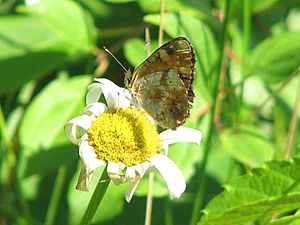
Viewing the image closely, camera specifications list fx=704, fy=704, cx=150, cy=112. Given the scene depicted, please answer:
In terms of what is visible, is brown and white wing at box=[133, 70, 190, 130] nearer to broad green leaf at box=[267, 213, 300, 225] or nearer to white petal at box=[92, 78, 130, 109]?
white petal at box=[92, 78, 130, 109]

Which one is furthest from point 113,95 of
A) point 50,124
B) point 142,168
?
point 50,124

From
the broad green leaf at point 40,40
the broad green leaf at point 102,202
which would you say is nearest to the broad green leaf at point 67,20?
the broad green leaf at point 40,40

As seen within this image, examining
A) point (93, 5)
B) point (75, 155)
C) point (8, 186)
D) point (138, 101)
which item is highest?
point (138, 101)

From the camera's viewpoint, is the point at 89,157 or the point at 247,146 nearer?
the point at 89,157

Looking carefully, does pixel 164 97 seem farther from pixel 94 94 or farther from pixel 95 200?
pixel 95 200

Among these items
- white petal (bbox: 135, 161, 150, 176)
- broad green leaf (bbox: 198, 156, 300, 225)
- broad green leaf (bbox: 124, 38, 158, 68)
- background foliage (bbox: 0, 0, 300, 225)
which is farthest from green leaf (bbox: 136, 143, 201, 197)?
broad green leaf (bbox: 198, 156, 300, 225)

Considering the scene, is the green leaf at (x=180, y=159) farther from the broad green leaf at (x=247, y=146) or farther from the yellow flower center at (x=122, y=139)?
the yellow flower center at (x=122, y=139)

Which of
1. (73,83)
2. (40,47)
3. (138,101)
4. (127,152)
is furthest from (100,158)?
(40,47)

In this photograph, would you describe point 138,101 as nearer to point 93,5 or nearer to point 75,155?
point 75,155
